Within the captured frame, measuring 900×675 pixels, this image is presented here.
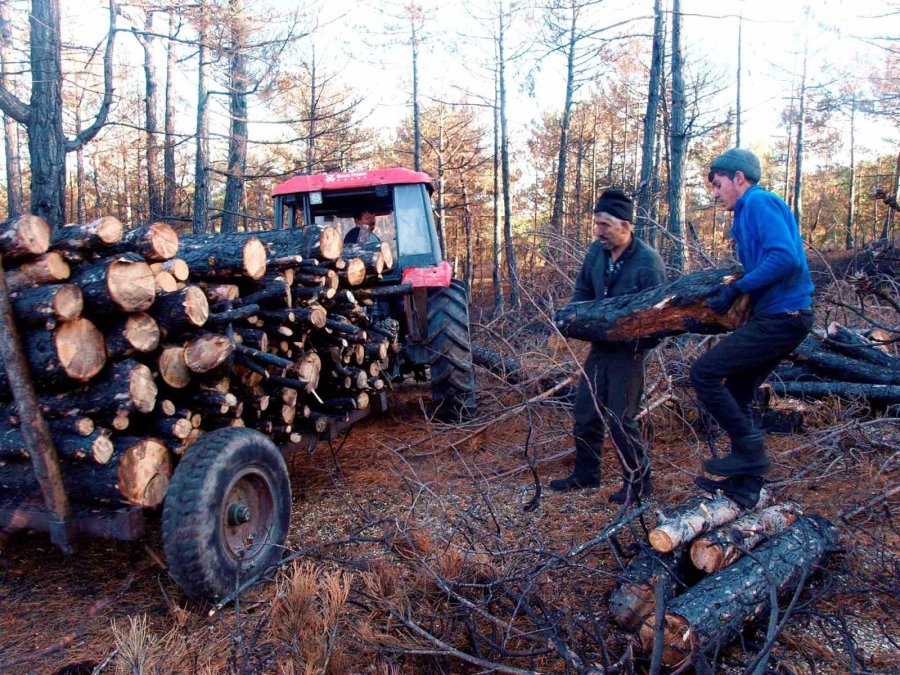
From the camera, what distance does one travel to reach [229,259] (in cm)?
384

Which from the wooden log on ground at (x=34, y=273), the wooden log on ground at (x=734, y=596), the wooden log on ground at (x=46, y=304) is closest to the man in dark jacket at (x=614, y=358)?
the wooden log on ground at (x=734, y=596)

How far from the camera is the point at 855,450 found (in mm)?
4535

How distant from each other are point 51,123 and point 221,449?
7.40m

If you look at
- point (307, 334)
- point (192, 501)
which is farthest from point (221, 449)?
point (307, 334)

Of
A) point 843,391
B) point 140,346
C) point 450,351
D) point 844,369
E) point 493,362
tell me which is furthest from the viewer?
point 493,362

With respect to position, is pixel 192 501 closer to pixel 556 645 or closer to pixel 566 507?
pixel 556 645

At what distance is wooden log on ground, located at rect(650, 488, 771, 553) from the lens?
2.87 meters

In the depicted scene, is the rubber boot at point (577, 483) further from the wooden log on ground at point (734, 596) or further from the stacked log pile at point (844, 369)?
the stacked log pile at point (844, 369)

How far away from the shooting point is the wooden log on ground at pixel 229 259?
12.6 feet

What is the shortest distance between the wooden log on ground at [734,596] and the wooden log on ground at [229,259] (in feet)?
9.30

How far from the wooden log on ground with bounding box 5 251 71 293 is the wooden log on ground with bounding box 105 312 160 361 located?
13.4 inches

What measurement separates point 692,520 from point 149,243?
9.64 ft

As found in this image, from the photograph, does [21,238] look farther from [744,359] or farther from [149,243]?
[744,359]

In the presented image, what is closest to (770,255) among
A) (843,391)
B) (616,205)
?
(616,205)
